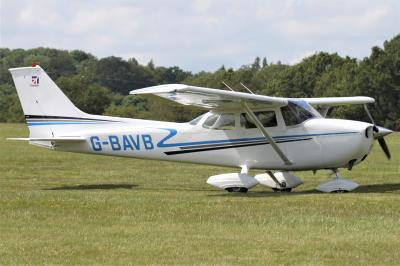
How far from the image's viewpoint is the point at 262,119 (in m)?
16.4

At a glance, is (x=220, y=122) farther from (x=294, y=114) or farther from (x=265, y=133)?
(x=294, y=114)

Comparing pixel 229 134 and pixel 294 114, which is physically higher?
pixel 294 114

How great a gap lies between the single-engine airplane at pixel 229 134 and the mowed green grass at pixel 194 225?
Answer: 68cm

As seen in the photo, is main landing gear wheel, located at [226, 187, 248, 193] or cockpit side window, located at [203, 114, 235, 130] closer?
main landing gear wheel, located at [226, 187, 248, 193]

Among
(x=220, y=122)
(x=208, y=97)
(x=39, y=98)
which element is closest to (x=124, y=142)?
(x=39, y=98)

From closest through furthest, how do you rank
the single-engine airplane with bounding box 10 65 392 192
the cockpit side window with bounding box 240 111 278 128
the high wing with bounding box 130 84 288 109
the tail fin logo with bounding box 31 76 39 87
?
the high wing with bounding box 130 84 288 109, the single-engine airplane with bounding box 10 65 392 192, the cockpit side window with bounding box 240 111 278 128, the tail fin logo with bounding box 31 76 39 87

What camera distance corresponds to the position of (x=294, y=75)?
9106cm

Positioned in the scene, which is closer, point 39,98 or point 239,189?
point 239,189

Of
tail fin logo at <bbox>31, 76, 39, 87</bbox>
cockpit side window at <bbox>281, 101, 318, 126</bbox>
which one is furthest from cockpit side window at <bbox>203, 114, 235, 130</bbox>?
tail fin logo at <bbox>31, 76, 39, 87</bbox>

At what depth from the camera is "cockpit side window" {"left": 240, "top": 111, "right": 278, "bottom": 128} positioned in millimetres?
16312

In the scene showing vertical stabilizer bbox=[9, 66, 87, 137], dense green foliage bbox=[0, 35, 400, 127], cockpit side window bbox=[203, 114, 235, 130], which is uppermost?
Result: vertical stabilizer bbox=[9, 66, 87, 137]

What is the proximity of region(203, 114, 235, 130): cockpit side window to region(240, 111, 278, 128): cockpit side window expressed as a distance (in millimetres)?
207

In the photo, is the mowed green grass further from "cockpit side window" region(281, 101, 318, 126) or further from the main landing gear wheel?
"cockpit side window" region(281, 101, 318, 126)

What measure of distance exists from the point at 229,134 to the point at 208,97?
143 cm
